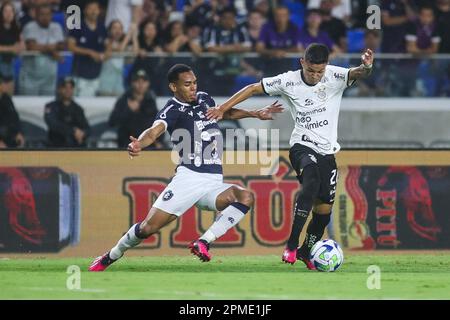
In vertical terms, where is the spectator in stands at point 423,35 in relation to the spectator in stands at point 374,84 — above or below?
above

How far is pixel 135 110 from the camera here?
17.4m

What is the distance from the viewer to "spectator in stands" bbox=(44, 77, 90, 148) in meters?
17.3

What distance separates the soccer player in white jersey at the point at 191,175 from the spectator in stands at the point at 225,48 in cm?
478

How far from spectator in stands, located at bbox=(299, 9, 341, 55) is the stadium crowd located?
2 centimetres

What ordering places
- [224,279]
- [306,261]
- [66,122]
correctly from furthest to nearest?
1. [66,122]
2. [306,261]
3. [224,279]

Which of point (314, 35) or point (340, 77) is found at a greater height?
point (314, 35)

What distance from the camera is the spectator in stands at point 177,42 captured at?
18828 millimetres

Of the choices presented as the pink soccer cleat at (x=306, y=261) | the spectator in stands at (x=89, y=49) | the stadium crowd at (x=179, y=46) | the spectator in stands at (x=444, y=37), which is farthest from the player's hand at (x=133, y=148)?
the spectator in stands at (x=444, y=37)

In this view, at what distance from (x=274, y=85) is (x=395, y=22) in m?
7.30

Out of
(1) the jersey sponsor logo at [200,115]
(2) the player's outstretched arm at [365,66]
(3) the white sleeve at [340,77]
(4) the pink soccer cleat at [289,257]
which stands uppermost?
(2) the player's outstretched arm at [365,66]

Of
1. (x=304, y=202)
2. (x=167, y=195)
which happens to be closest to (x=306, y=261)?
(x=304, y=202)

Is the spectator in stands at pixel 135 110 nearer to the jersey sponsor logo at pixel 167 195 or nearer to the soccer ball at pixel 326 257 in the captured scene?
the jersey sponsor logo at pixel 167 195

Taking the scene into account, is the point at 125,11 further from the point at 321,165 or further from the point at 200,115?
the point at 321,165

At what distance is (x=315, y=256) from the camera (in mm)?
12453
